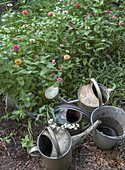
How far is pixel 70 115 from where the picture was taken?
1875mm

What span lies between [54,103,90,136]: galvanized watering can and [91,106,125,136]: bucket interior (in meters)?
0.13

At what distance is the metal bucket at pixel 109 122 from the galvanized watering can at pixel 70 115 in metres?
0.12

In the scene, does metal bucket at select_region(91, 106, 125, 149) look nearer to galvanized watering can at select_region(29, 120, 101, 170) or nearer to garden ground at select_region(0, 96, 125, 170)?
garden ground at select_region(0, 96, 125, 170)

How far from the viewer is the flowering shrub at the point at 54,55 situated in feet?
6.02

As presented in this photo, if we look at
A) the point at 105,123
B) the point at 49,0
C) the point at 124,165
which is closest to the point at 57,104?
the point at 105,123

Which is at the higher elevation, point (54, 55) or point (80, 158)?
point (54, 55)

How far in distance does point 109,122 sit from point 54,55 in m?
1.08

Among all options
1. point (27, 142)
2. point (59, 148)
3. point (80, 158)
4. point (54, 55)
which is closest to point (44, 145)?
point (27, 142)

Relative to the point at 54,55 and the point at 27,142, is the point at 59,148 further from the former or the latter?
the point at 54,55

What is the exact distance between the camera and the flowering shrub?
6.02 ft

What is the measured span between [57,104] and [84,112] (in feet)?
1.02

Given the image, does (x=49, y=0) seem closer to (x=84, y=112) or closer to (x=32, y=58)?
(x=32, y=58)

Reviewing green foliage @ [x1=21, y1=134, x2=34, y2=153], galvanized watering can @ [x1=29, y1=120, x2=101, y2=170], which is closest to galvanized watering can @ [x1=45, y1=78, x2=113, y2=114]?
galvanized watering can @ [x1=29, y1=120, x2=101, y2=170]

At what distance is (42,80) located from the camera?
1.89 m
